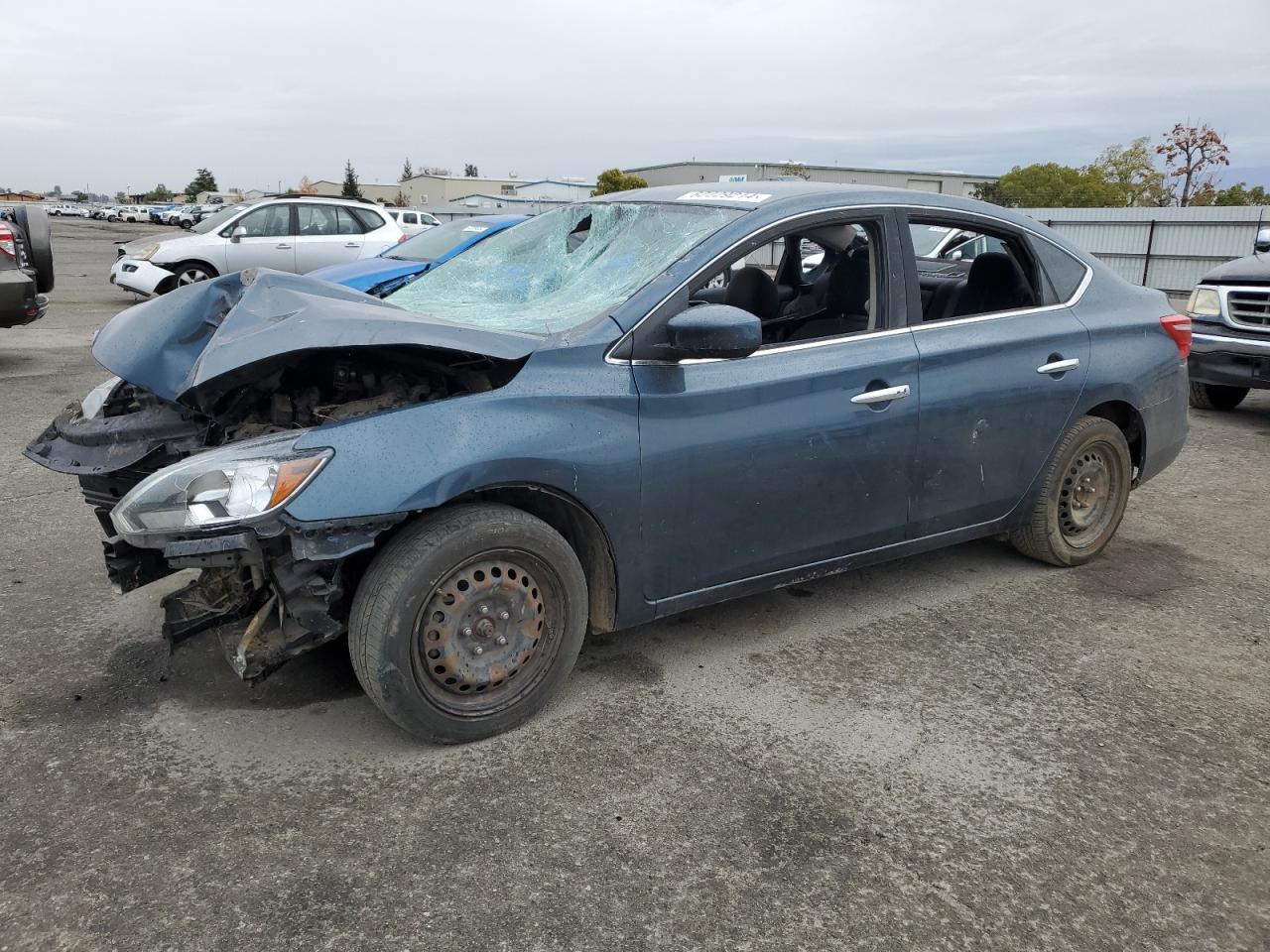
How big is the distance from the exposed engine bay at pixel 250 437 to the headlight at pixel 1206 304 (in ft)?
23.6

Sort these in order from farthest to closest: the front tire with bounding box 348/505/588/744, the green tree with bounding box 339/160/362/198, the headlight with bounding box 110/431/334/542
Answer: the green tree with bounding box 339/160/362/198
the front tire with bounding box 348/505/588/744
the headlight with bounding box 110/431/334/542

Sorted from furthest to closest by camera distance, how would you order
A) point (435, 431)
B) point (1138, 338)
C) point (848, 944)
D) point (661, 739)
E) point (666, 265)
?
point (1138, 338), point (666, 265), point (661, 739), point (435, 431), point (848, 944)

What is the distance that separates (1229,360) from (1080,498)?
4.31m

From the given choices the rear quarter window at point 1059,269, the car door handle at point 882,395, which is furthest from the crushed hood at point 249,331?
the rear quarter window at point 1059,269

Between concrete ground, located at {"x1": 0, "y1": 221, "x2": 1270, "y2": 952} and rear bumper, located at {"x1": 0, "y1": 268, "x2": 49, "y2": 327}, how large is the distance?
554 cm

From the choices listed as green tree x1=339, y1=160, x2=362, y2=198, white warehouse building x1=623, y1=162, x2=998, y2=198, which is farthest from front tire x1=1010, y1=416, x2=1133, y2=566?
green tree x1=339, y1=160, x2=362, y2=198

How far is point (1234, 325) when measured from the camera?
8.01 m

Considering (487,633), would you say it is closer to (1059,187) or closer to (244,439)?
(244,439)

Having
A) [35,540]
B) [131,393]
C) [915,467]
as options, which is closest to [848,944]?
[915,467]

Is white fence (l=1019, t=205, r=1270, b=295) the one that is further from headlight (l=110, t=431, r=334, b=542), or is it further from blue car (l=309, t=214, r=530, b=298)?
headlight (l=110, t=431, r=334, b=542)

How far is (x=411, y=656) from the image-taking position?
296 cm

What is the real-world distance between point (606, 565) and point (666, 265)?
1.06 m

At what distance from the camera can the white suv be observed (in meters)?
14.8

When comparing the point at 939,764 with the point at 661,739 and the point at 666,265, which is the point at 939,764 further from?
the point at 666,265
